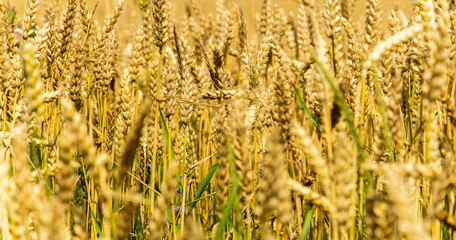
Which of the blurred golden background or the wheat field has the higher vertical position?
the blurred golden background

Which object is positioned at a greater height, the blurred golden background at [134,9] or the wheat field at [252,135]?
the blurred golden background at [134,9]

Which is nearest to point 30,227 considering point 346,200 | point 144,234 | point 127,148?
point 127,148

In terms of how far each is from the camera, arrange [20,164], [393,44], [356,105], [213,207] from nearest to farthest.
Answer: [20,164], [393,44], [356,105], [213,207]

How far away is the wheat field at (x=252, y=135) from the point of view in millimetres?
566

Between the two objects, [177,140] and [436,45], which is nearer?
[436,45]

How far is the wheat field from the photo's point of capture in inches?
22.3

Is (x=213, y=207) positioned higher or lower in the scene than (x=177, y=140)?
lower

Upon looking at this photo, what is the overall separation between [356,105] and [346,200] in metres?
0.59

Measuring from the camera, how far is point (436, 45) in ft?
2.09

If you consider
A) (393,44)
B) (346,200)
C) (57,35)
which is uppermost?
(57,35)

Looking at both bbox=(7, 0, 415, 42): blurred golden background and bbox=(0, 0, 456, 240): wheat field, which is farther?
bbox=(7, 0, 415, 42): blurred golden background

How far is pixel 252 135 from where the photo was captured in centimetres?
145

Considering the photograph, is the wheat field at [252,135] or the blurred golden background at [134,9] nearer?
the wheat field at [252,135]

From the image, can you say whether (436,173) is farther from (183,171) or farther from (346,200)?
(183,171)
